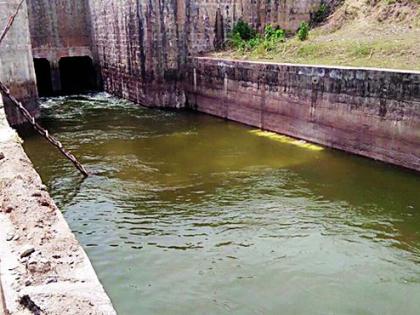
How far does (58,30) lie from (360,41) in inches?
496

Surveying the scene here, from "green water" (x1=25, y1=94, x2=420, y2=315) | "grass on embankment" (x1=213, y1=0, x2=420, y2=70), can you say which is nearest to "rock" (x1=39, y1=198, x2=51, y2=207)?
"green water" (x1=25, y1=94, x2=420, y2=315)

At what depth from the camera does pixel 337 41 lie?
13430mm

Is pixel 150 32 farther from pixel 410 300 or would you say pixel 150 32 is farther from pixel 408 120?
pixel 410 300

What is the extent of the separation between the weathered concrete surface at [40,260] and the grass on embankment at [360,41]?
842cm

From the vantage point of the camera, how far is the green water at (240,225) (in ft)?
16.6

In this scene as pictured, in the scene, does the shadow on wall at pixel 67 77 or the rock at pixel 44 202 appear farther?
the shadow on wall at pixel 67 77

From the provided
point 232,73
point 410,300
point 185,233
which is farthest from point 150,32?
point 410,300

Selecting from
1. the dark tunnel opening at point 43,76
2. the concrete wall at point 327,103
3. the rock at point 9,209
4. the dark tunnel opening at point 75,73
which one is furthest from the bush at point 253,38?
the rock at point 9,209

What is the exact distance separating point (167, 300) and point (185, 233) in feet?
5.40

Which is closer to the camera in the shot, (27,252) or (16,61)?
(27,252)

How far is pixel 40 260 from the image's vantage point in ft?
10.6

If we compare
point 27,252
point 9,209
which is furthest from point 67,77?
point 27,252

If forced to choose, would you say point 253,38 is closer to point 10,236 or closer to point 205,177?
point 205,177

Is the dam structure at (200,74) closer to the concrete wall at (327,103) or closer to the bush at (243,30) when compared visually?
the concrete wall at (327,103)
